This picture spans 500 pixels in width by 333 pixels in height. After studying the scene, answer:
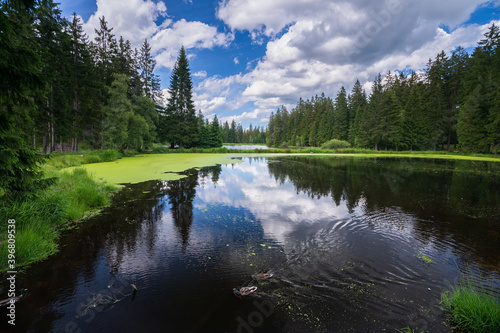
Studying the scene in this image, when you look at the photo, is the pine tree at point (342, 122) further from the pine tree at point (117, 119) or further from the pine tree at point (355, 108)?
the pine tree at point (117, 119)

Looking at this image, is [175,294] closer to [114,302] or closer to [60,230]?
[114,302]

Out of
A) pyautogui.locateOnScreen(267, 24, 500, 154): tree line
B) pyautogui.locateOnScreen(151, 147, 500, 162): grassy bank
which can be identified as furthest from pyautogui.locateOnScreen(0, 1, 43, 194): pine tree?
pyautogui.locateOnScreen(267, 24, 500, 154): tree line

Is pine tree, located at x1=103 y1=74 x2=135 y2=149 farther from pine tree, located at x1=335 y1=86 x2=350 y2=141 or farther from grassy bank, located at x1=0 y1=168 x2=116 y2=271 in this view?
pine tree, located at x1=335 y1=86 x2=350 y2=141

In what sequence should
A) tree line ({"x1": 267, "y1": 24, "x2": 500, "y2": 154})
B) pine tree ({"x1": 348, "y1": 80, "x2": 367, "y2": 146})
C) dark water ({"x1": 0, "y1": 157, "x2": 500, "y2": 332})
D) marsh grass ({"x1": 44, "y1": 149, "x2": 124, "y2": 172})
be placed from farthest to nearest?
1. pine tree ({"x1": 348, "y1": 80, "x2": 367, "y2": 146})
2. tree line ({"x1": 267, "y1": 24, "x2": 500, "y2": 154})
3. marsh grass ({"x1": 44, "y1": 149, "x2": 124, "y2": 172})
4. dark water ({"x1": 0, "y1": 157, "x2": 500, "y2": 332})

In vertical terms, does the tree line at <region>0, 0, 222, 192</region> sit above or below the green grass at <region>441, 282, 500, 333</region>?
above

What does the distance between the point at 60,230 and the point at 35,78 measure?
3767 mm

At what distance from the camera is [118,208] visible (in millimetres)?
7211

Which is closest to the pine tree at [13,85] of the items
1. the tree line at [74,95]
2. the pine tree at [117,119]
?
the tree line at [74,95]

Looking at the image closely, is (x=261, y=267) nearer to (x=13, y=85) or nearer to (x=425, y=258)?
(x=425, y=258)

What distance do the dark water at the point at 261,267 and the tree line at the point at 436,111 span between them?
31.3 meters

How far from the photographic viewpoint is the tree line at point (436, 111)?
1115 inches

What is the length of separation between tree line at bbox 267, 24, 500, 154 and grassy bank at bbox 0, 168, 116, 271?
39338 millimetres

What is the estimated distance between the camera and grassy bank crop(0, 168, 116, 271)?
13.4 feet

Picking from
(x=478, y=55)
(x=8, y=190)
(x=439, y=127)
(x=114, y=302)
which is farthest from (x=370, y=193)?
(x=478, y=55)
